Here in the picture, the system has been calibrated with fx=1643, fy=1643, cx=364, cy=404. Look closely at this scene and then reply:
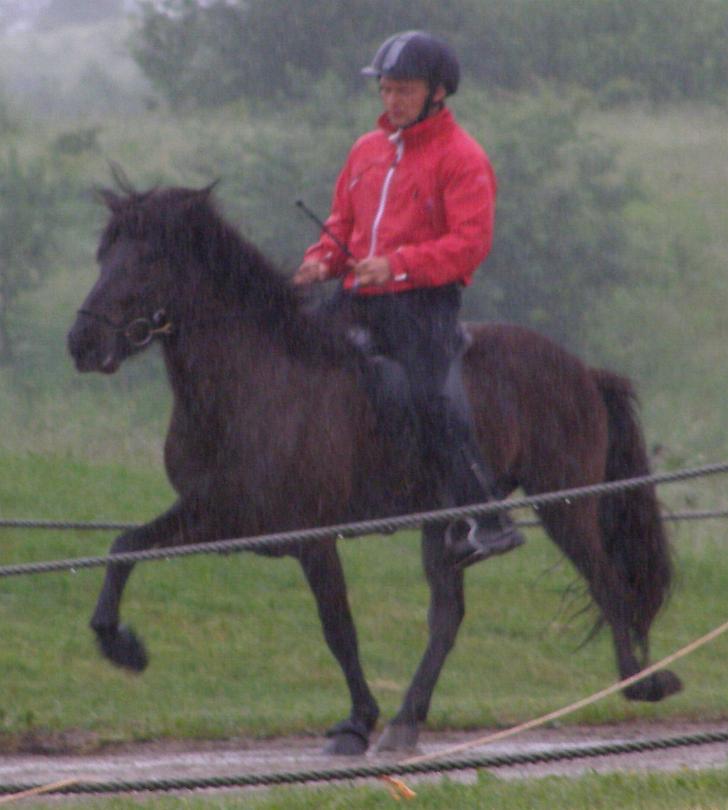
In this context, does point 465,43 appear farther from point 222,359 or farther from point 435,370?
point 222,359

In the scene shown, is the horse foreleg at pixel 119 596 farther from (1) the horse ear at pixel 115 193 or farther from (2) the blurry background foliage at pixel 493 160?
(2) the blurry background foliage at pixel 493 160

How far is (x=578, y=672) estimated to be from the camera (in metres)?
9.45

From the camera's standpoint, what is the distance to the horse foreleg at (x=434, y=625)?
6.65 meters

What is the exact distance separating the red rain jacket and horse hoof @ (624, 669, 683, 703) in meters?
1.96

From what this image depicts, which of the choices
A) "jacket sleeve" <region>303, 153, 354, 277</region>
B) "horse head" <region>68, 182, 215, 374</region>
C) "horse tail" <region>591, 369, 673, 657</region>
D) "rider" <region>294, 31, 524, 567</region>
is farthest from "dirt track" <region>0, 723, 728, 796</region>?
"jacket sleeve" <region>303, 153, 354, 277</region>

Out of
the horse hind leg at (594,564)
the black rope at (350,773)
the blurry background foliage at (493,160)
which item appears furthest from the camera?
the blurry background foliage at (493,160)

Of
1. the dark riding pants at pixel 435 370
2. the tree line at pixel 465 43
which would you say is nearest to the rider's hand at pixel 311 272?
the dark riding pants at pixel 435 370

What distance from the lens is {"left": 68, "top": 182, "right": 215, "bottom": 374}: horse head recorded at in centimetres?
598

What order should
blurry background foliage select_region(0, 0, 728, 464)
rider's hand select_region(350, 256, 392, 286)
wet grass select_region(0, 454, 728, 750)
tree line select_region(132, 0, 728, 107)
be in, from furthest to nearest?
tree line select_region(132, 0, 728, 107), blurry background foliage select_region(0, 0, 728, 464), wet grass select_region(0, 454, 728, 750), rider's hand select_region(350, 256, 392, 286)

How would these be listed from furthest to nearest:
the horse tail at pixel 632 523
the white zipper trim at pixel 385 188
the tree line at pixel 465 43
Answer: the tree line at pixel 465 43 → the horse tail at pixel 632 523 → the white zipper trim at pixel 385 188

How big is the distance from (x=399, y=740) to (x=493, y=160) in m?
23.6

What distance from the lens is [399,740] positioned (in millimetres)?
6520

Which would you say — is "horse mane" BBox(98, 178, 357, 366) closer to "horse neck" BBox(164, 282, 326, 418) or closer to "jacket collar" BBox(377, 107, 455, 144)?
"horse neck" BBox(164, 282, 326, 418)

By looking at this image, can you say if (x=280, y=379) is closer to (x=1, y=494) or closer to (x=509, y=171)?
(x=1, y=494)
